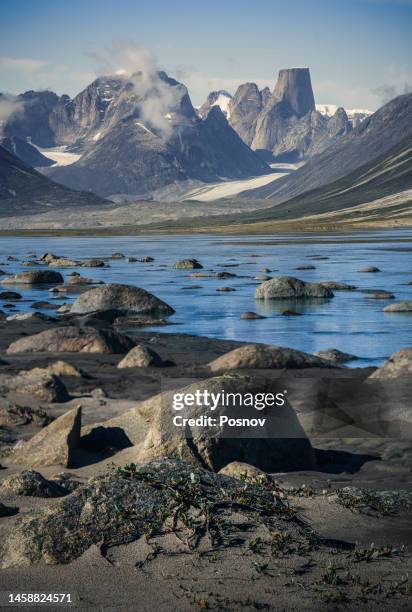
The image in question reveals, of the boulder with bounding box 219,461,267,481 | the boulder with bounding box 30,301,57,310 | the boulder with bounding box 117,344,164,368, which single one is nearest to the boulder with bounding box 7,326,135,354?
the boulder with bounding box 117,344,164,368

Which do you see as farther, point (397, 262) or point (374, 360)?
point (397, 262)

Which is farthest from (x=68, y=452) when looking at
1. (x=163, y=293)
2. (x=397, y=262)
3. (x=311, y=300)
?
(x=397, y=262)

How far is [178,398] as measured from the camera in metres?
13.5

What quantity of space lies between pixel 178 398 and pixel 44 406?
19.4ft

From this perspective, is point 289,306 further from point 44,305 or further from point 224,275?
point 224,275

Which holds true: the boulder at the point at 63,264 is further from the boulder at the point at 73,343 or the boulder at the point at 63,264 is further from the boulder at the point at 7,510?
the boulder at the point at 7,510

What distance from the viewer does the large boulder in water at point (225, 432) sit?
13.0m

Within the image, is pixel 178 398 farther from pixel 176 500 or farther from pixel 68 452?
pixel 176 500

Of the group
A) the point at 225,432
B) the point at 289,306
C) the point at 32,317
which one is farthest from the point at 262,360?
the point at 289,306

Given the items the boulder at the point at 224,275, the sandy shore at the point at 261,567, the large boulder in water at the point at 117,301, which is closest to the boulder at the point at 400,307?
the large boulder in water at the point at 117,301

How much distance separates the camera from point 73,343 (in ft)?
91.0

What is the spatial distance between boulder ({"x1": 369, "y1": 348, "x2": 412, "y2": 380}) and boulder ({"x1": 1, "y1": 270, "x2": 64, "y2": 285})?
44.6 meters

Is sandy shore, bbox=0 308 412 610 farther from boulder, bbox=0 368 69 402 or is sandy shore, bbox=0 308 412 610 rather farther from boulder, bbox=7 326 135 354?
boulder, bbox=7 326 135 354

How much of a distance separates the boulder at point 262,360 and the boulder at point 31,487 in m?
12.2
